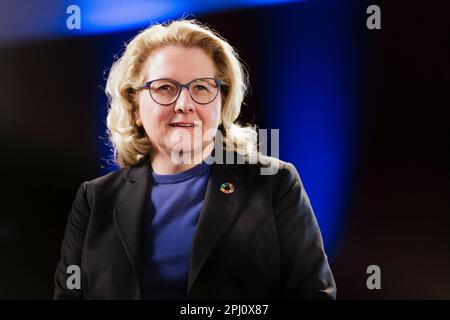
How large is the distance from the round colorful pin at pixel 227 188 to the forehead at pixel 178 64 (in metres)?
0.42

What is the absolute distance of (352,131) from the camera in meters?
1.89

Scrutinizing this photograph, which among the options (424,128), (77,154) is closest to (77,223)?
(77,154)

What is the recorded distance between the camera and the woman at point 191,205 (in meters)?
1.74

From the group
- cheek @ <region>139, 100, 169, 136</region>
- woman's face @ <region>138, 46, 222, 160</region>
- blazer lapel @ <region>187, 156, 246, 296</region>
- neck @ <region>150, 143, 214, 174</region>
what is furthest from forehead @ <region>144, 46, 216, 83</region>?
blazer lapel @ <region>187, 156, 246, 296</region>

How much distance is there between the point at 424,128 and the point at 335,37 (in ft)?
1.72

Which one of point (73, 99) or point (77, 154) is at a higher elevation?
point (73, 99)

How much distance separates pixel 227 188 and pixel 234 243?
0.69ft

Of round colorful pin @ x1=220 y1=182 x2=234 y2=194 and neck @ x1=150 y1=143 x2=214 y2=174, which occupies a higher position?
neck @ x1=150 y1=143 x2=214 y2=174

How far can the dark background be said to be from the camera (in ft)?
6.20

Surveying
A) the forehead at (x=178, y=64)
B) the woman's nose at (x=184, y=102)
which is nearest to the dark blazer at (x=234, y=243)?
the woman's nose at (x=184, y=102)

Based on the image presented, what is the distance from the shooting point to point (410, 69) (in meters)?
1.90

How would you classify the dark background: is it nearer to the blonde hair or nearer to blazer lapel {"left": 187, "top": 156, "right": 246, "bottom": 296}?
the blonde hair
